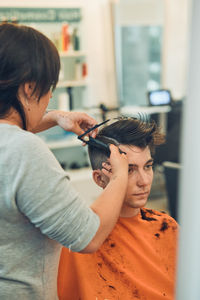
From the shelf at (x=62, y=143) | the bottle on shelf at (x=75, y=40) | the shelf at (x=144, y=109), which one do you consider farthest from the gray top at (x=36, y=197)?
the bottle on shelf at (x=75, y=40)

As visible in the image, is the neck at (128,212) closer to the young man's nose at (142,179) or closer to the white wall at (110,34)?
the young man's nose at (142,179)

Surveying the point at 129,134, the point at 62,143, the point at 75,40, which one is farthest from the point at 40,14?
the point at 129,134

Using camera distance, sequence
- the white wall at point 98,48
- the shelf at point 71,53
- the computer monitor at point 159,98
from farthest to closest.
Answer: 1. the white wall at point 98,48
2. the shelf at point 71,53
3. the computer monitor at point 159,98

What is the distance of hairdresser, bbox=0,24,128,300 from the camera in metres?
0.77

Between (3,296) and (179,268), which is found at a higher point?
(179,268)

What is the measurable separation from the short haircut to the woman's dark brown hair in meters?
0.49

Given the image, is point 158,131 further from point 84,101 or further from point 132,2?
point 132,2

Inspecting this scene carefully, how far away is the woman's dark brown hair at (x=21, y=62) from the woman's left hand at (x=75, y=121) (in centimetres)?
36

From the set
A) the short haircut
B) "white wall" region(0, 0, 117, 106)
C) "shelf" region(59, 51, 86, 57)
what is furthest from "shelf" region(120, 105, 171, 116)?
the short haircut

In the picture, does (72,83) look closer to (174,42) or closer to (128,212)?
(174,42)

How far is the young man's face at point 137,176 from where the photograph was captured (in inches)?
51.9

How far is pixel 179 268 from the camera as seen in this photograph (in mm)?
538

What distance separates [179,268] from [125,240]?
33.6 inches

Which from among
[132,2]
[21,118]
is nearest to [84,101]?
[132,2]
